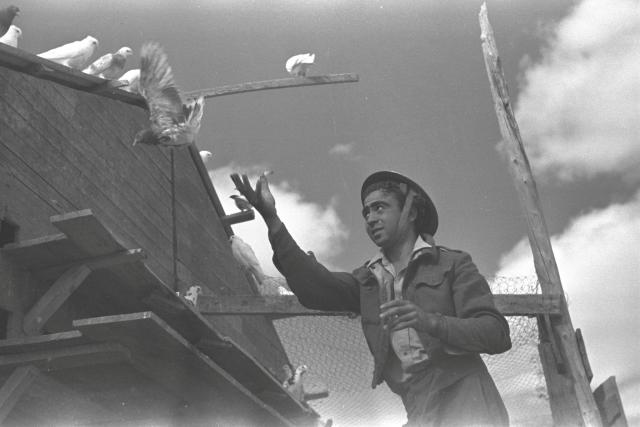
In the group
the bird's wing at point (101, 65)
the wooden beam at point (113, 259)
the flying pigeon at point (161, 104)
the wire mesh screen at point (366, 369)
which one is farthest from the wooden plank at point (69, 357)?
the bird's wing at point (101, 65)

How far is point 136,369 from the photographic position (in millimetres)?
4578

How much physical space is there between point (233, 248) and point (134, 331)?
5953 mm

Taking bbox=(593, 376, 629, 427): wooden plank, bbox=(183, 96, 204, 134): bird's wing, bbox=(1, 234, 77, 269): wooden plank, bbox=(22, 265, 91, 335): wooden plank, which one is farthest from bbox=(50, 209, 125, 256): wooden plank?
bbox=(183, 96, 204, 134): bird's wing

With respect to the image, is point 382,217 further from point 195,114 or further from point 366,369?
point 366,369

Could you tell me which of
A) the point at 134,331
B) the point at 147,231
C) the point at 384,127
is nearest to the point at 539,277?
the point at 147,231

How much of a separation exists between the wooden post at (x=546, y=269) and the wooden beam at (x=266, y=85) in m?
2.39

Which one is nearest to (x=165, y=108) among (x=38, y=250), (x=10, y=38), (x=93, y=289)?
(x=10, y=38)

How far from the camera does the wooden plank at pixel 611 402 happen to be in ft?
18.7

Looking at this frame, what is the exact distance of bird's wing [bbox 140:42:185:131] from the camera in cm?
766

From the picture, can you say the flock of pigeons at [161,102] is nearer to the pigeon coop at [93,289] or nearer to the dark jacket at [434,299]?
the pigeon coop at [93,289]

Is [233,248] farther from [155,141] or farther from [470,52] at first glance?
[470,52]

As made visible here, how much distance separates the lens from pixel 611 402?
605 centimetres

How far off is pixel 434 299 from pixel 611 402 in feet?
12.5

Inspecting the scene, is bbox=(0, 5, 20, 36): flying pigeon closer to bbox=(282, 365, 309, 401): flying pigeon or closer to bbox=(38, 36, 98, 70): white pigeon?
bbox=(38, 36, 98, 70): white pigeon
